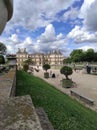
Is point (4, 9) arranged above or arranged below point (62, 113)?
above

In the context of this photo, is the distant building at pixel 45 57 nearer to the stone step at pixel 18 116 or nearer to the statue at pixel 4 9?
the stone step at pixel 18 116

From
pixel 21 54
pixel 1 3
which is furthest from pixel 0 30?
pixel 21 54

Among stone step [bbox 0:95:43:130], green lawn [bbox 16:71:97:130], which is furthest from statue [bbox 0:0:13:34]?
green lawn [bbox 16:71:97:130]

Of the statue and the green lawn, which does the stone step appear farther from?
the green lawn

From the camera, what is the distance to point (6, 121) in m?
1.59

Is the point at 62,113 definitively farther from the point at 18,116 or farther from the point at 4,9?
the point at 4,9

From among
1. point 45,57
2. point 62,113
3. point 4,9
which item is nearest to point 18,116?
point 4,9

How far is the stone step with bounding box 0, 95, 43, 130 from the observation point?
1.49 metres

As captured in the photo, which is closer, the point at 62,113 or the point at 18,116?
the point at 18,116

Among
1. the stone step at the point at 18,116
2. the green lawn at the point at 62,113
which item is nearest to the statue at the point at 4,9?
the stone step at the point at 18,116

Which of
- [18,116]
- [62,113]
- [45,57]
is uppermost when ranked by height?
[45,57]

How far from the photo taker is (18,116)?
1.67 metres

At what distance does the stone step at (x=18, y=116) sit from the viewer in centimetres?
149

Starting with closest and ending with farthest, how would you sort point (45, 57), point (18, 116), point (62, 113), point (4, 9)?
1. point (4, 9)
2. point (18, 116)
3. point (62, 113)
4. point (45, 57)
